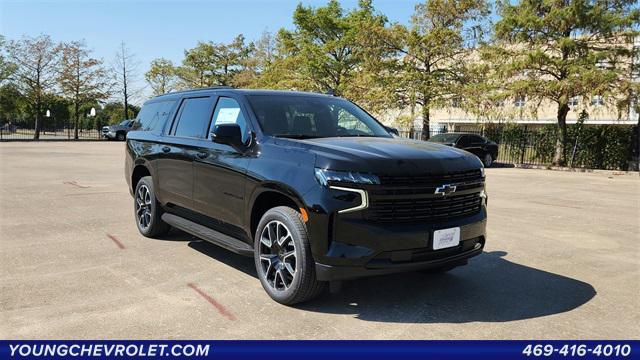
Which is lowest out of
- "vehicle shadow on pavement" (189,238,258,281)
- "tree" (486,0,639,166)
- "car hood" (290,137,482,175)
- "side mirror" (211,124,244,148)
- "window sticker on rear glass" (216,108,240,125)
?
"vehicle shadow on pavement" (189,238,258,281)

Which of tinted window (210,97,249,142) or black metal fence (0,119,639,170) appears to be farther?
black metal fence (0,119,639,170)

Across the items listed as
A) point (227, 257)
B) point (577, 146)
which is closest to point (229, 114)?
point (227, 257)

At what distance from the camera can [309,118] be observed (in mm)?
5160

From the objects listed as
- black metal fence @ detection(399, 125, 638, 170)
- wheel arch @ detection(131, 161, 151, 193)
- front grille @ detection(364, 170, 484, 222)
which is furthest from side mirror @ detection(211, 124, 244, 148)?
black metal fence @ detection(399, 125, 638, 170)

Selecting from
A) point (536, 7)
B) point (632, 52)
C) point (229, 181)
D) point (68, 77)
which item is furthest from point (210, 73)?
point (229, 181)

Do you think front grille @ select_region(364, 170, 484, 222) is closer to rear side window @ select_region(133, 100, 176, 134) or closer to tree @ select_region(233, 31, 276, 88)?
rear side window @ select_region(133, 100, 176, 134)

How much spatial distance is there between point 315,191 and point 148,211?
3.54 meters

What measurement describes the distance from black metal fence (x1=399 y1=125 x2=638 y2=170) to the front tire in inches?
713

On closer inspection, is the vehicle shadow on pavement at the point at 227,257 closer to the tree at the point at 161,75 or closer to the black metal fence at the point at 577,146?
the black metal fence at the point at 577,146

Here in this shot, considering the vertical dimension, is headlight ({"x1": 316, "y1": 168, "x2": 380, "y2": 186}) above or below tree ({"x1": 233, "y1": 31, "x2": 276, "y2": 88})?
below

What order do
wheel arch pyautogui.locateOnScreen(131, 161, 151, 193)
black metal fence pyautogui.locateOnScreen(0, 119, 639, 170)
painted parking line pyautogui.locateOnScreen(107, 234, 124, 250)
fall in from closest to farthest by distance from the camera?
1. painted parking line pyautogui.locateOnScreen(107, 234, 124, 250)
2. wheel arch pyautogui.locateOnScreen(131, 161, 151, 193)
3. black metal fence pyautogui.locateOnScreen(0, 119, 639, 170)

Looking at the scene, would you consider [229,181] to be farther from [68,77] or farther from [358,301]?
[68,77]

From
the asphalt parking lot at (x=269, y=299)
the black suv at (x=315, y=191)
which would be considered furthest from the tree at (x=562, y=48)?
the black suv at (x=315, y=191)

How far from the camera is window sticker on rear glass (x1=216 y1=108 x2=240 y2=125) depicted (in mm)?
5113
